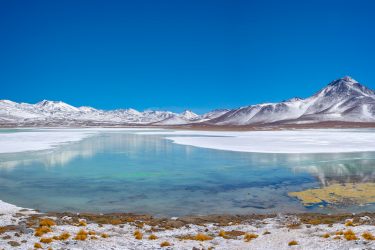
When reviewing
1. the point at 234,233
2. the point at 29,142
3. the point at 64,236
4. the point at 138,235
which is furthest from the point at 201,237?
the point at 29,142

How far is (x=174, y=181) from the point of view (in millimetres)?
Answer: 27359

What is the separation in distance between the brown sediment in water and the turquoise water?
0.96 metres

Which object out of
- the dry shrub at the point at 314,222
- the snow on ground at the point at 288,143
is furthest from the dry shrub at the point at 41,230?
the snow on ground at the point at 288,143

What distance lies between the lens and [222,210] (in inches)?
766

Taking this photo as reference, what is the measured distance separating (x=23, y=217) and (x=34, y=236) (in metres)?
3.52

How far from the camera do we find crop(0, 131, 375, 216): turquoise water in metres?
20.4

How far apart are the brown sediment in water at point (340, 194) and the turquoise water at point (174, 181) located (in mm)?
963

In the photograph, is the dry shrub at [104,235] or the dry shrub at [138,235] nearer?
the dry shrub at [104,235]

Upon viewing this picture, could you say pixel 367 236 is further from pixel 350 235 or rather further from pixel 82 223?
pixel 82 223

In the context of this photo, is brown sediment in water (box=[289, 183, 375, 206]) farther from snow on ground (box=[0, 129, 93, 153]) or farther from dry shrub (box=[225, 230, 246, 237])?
snow on ground (box=[0, 129, 93, 153])

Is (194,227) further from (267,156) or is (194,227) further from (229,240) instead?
(267,156)

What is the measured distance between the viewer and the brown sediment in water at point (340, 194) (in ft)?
69.2

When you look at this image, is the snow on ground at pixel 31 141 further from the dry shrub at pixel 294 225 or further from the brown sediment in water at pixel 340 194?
the dry shrub at pixel 294 225


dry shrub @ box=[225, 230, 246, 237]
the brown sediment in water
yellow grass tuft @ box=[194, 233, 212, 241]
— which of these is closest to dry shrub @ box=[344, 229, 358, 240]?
dry shrub @ box=[225, 230, 246, 237]
